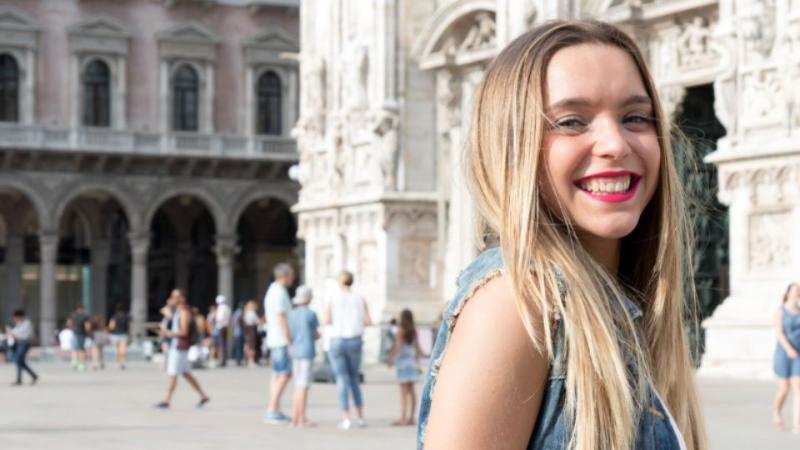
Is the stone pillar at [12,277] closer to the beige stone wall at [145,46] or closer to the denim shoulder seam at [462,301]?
the beige stone wall at [145,46]

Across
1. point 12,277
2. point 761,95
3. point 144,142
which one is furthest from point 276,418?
point 12,277

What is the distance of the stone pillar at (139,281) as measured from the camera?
5159 cm

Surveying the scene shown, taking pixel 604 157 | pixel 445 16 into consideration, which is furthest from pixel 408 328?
pixel 604 157

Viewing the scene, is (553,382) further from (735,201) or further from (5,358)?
(5,358)

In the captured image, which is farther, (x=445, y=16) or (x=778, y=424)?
(x=445, y=16)

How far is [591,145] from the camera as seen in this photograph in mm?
2371

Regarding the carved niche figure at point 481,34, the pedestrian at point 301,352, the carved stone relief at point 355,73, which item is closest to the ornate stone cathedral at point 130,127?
the carved stone relief at point 355,73

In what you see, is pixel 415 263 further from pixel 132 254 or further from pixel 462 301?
pixel 462 301

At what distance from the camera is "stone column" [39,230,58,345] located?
5128cm

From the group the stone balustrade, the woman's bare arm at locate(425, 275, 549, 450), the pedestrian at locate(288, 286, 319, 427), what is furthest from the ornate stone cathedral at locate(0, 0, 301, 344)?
Answer: the woman's bare arm at locate(425, 275, 549, 450)

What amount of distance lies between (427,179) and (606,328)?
26442 mm

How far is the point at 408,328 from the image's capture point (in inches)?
638

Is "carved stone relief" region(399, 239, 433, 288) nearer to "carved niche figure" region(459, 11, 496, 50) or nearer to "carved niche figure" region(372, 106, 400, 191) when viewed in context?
"carved niche figure" region(372, 106, 400, 191)

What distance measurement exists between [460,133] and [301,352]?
38.6ft
